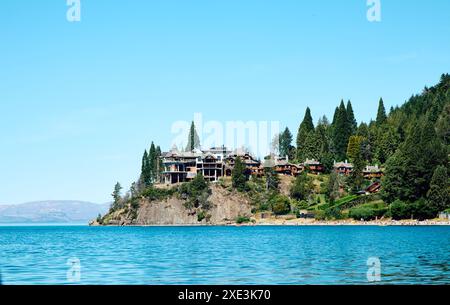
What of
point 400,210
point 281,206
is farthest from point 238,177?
point 400,210

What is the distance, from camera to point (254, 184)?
17162 centimetres

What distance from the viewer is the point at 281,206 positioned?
155 metres

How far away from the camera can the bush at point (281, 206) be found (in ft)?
509

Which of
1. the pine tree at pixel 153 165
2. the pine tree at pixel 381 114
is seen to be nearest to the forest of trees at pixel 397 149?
the pine tree at pixel 381 114

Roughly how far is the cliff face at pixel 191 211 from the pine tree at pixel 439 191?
172ft

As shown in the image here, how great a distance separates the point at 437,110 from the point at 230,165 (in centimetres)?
6103

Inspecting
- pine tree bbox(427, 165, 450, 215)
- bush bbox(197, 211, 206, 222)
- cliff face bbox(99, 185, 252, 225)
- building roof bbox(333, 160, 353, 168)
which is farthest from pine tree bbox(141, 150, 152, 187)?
pine tree bbox(427, 165, 450, 215)

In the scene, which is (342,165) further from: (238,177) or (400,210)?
(400,210)

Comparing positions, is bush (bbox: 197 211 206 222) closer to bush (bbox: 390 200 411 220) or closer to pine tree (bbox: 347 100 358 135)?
pine tree (bbox: 347 100 358 135)

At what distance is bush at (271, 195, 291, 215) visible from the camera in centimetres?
15512

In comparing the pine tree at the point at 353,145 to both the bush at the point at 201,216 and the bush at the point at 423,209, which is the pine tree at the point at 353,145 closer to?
the bush at the point at 201,216

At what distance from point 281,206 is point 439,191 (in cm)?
4144
